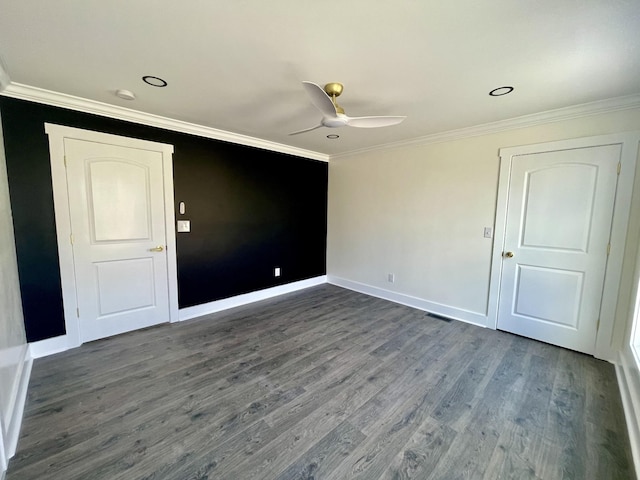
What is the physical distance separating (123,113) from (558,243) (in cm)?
470

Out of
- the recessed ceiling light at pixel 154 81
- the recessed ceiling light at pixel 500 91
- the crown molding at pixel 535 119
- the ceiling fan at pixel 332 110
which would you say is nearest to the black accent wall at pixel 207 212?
the recessed ceiling light at pixel 154 81

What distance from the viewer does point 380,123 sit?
2.29m

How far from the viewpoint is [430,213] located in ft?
12.1

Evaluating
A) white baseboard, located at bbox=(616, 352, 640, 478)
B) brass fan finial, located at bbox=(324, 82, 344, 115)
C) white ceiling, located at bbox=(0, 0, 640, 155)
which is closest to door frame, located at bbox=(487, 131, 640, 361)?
white baseboard, located at bbox=(616, 352, 640, 478)

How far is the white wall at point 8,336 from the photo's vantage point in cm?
155

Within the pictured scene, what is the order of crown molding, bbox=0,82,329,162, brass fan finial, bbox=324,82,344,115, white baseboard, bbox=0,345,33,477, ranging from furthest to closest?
1. crown molding, bbox=0,82,329,162
2. brass fan finial, bbox=324,82,344,115
3. white baseboard, bbox=0,345,33,477

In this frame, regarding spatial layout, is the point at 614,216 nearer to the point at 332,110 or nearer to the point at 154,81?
the point at 332,110

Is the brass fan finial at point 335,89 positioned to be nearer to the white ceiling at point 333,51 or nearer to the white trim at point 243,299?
the white ceiling at point 333,51

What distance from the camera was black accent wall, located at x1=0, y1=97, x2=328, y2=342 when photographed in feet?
7.89

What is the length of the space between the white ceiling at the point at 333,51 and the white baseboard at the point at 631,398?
7.28 feet

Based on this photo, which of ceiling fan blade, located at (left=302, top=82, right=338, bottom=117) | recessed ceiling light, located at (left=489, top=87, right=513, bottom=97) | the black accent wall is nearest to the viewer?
ceiling fan blade, located at (left=302, top=82, right=338, bottom=117)

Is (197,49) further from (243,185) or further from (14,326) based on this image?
(14,326)

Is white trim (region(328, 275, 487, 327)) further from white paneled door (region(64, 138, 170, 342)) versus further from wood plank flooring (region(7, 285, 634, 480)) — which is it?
white paneled door (region(64, 138, 170, 342))

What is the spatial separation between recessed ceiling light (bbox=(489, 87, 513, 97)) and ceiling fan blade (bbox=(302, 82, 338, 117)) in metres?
1.38
